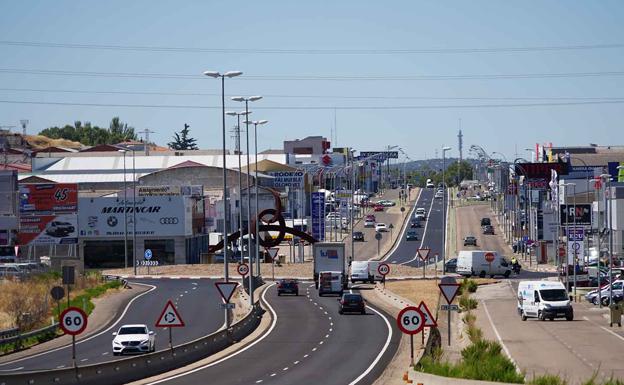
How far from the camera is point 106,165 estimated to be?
159000 mm

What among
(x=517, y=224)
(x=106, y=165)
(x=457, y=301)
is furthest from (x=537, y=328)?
(x=106, y=165)

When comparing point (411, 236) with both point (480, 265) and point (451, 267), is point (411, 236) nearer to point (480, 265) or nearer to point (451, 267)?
point (451, 267)

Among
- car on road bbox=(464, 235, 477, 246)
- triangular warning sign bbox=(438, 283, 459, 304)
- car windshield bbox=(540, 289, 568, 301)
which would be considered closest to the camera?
triangular warning sign bbox=(438, 283, 459, 304)

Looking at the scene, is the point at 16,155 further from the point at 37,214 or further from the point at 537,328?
the point at 537,328

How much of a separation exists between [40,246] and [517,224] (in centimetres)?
5036

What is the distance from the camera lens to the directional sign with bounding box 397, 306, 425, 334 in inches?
1155

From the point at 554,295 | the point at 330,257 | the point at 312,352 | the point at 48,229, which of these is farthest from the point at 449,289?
the point at 48,229

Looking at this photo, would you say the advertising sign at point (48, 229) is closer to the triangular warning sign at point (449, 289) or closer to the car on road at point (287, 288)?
the car on road at point (287, 288)

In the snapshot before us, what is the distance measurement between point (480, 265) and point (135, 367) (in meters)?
57.1

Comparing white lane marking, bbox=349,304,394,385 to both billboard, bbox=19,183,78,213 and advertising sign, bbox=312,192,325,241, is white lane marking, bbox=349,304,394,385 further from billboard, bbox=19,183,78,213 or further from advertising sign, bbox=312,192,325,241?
billboard, bbox=19,183,78,213

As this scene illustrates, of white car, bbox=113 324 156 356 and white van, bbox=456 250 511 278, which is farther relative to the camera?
white van, bbox=456 250 511 278

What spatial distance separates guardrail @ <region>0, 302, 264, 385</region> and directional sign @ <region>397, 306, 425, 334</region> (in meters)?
7.56

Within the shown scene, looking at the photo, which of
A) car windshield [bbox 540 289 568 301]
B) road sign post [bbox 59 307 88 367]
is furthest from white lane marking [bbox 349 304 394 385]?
road sign post [bbox 59 307 88 367]

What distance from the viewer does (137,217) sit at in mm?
109250
